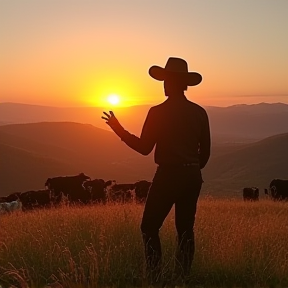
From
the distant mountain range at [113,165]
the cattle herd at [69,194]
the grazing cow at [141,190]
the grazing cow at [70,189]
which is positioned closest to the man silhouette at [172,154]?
the cattle herd at [69,194]

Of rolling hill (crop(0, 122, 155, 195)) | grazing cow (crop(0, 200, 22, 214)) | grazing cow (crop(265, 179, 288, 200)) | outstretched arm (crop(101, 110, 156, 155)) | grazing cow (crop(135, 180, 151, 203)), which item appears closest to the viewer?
outstretched arm (crop(101, 110, 156, 155))

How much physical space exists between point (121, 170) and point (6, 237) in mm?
90950

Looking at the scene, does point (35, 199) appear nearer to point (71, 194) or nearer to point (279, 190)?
point (71, 194)

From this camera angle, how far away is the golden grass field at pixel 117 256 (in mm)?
6406

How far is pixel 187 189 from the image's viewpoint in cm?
616

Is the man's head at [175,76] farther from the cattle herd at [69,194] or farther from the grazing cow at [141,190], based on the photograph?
the grazing cow at [141,190]

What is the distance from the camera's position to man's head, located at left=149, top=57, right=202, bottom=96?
6.20 metres

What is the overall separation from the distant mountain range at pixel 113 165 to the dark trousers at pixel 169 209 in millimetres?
43388

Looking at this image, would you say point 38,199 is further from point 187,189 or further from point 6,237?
point 187,189

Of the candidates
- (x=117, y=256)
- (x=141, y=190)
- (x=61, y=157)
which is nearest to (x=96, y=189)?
(x=141, y=190)

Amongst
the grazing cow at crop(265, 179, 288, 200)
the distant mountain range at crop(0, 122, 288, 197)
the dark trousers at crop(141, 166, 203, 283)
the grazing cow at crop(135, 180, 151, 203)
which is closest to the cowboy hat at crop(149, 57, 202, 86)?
the dark trousers at crop(141, 166, 203, 283)

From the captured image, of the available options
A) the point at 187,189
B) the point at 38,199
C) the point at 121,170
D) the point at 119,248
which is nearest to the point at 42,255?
the point at 119,248

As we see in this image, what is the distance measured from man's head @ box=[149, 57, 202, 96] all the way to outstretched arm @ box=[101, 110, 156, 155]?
46 cm

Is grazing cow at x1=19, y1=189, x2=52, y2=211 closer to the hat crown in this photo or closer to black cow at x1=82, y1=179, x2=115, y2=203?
black cow at x1=82, y1=179, x2=115, y2=203
